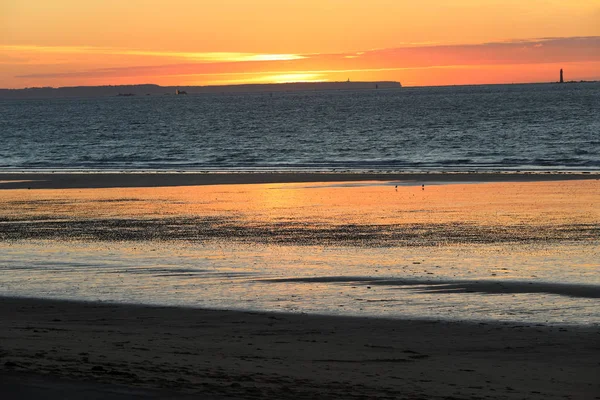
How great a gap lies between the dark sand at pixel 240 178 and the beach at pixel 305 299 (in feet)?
25.4

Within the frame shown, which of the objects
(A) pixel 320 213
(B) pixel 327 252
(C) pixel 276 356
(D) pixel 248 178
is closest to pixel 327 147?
(D) pixel 248 178

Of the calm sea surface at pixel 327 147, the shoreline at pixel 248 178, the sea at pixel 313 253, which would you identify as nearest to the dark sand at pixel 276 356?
the sea at pixel 313 253

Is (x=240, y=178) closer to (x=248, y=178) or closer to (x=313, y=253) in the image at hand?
(x=248, y=178)

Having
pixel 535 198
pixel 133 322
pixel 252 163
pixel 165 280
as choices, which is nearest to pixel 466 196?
pixel 535 198

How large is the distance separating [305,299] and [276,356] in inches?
121

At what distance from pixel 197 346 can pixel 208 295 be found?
2982mm

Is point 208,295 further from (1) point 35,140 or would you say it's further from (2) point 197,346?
(1) point 35,140

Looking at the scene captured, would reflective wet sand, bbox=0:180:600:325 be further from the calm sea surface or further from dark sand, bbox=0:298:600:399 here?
the calm sea surface

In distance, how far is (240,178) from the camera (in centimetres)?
3588

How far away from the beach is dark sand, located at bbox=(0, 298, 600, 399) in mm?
28

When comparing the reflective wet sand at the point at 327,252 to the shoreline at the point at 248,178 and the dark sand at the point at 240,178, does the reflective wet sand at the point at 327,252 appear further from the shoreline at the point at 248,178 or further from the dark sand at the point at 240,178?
the dark sand at the point at 240,178

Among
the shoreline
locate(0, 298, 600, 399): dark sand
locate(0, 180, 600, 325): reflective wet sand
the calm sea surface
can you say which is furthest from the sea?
the calm sea surface

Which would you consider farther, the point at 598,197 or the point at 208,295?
the point at 598,197

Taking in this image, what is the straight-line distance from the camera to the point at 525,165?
4372 centimetres
